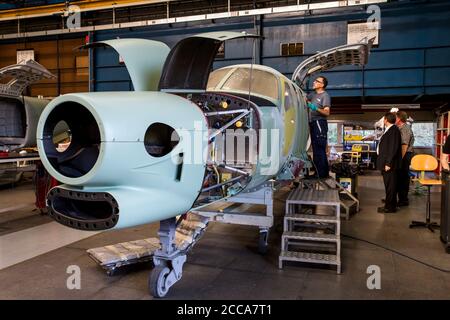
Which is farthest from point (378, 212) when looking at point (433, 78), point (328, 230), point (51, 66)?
point (51, 66)

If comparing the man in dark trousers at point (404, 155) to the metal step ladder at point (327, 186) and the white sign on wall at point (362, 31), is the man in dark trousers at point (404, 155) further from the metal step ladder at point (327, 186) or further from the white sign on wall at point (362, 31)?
the white sign on wall at point (362, 31)

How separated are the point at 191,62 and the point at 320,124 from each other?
4.09 m

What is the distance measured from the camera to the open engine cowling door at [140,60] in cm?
352

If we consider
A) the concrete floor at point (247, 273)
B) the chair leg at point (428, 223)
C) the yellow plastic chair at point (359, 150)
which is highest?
the yellow plastic chair at point (359, 150)

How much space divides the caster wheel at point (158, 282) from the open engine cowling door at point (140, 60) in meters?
1.71

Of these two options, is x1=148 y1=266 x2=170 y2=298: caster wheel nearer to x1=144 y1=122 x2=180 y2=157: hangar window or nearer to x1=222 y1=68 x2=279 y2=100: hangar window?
x1=144 y1=122 x2=180 y2=157: hangar window

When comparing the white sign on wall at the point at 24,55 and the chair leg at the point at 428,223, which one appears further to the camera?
the white sign on wall at the point at 24,55

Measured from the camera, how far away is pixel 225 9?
1168cm

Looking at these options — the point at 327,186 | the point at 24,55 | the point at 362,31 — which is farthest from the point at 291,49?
the point at 24,55

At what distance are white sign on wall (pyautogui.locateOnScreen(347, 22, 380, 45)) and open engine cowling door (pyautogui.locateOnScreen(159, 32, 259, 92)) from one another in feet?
25.4

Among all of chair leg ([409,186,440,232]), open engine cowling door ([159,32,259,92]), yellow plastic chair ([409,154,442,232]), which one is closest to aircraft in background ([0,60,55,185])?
open engine cowling door ([159,32,259,92])

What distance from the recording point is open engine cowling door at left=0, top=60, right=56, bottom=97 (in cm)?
679

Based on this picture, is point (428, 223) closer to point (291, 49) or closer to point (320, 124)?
point (320, 124)

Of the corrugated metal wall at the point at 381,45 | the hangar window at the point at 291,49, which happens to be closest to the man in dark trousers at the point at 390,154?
the corrugated metal wall at the point at 381,45
